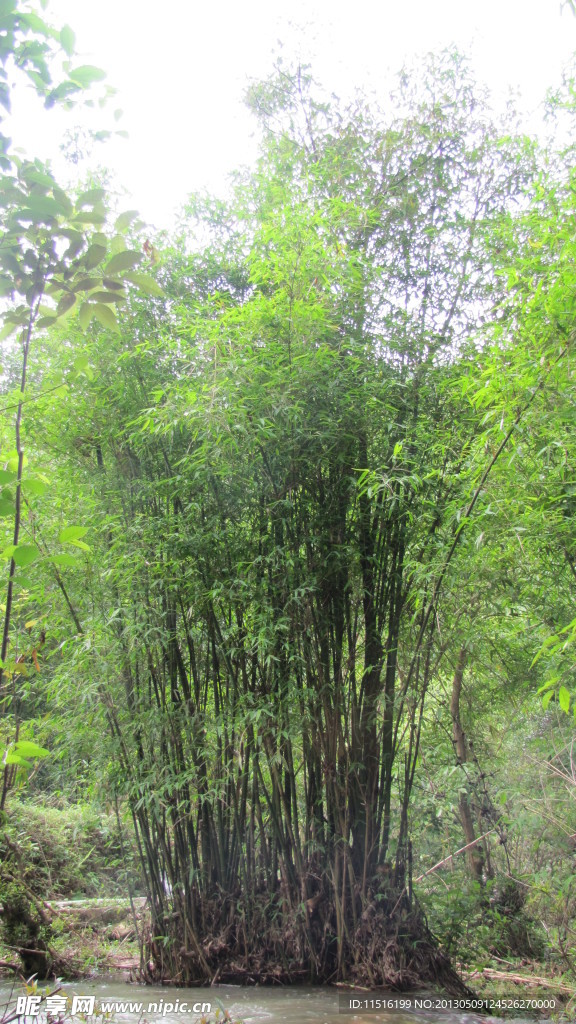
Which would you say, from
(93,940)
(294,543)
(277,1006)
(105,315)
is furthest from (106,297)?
(93,940)

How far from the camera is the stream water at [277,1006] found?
2.33 metres

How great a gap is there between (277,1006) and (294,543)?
1.83 metres

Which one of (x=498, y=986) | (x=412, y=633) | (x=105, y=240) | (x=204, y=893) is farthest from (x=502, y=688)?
(x=105, y=240)

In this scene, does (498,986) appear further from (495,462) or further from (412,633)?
(495,462)

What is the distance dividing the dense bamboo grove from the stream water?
14cm

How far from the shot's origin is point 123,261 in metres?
0.90

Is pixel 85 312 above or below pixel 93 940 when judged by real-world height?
above

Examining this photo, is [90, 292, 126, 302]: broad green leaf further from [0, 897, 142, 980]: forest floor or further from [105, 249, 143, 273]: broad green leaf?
[0, 897, 142, 980]: forest floor

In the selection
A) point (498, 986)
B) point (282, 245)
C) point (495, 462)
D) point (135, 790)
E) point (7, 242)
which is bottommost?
point (498, 986)

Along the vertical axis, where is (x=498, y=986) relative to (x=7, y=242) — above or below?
below

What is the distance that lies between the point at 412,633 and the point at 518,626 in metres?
0.53

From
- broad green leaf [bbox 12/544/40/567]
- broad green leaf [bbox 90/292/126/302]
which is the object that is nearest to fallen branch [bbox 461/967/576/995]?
broad green leaf [bbox 12/544/40/567]

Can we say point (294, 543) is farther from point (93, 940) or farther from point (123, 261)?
point (93, 940)

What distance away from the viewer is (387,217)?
3.44 meters
